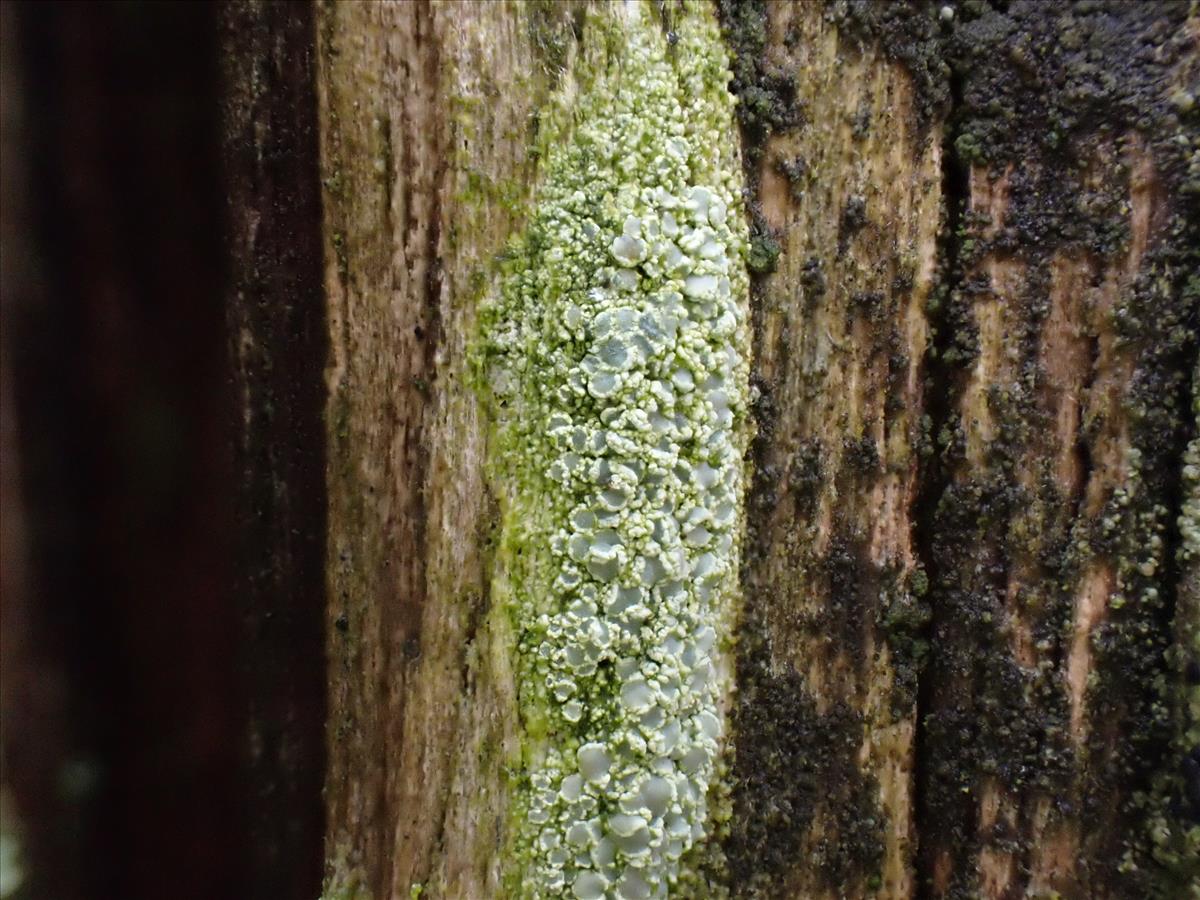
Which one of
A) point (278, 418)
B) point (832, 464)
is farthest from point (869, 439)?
point (278, 418)

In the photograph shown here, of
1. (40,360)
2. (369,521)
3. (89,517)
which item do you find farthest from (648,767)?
(40,360)

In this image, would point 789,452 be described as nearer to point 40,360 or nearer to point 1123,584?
point 1123,584

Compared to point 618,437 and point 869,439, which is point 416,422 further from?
point 869,439

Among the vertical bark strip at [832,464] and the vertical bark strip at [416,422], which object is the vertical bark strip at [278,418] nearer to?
the vertical bark strip at [416,422]

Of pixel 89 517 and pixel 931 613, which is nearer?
pixel 89 517

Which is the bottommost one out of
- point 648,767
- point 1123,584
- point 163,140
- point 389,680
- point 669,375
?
point 648,767

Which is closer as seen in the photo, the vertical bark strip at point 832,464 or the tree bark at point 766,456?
the tree bark at point 766,456

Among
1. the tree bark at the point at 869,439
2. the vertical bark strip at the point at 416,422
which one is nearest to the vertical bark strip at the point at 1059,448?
the tree bark at the point at 869,439
